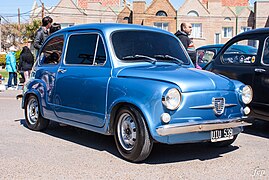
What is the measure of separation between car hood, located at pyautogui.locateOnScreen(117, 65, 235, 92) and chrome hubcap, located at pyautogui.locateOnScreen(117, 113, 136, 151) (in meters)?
0.58

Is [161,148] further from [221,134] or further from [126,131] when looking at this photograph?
Result: [221,134]

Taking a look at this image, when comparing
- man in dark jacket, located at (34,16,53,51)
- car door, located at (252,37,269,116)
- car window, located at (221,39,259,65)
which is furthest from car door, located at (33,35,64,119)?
car door, located at (252,37,269,116)

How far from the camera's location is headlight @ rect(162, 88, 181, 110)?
184 inches

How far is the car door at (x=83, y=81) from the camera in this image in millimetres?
5551

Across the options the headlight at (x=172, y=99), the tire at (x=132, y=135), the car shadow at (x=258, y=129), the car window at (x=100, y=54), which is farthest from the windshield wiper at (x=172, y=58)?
the car shadow at (x=258, y=129)

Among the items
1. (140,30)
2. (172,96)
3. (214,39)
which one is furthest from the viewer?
(214,39)

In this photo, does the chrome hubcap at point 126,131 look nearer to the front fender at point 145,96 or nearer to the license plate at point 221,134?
the front fender at point 145,96

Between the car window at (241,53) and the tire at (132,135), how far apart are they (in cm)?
300

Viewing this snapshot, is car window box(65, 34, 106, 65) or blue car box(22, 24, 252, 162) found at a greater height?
car window box(65, 34, 106, 65)

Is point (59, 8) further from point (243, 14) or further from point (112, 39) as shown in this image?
point (112, 39)

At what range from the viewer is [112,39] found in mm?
5730

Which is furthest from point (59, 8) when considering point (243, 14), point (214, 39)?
point (243, 14)

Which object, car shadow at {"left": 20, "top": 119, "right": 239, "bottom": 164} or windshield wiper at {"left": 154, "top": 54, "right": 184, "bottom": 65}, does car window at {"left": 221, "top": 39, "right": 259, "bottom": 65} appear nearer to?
windshield wiper at {"left": 154, "top": 54, "right": 184, "bottom": 65}

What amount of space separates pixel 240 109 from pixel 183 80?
3.39 ft
